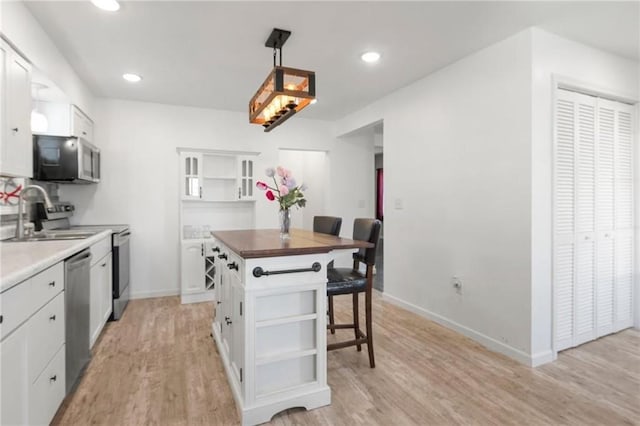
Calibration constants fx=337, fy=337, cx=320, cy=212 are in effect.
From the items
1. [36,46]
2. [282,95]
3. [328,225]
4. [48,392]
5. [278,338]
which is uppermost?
[36,46]

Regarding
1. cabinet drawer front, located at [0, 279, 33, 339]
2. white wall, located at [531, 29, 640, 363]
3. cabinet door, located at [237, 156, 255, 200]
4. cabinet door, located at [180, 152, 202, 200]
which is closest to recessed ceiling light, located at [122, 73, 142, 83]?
cabinet door, located at [180, 152, 202, 200]

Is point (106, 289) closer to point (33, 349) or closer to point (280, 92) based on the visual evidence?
point (33, 349)

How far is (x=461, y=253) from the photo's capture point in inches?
122

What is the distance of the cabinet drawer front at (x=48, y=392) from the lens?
A: 150cm

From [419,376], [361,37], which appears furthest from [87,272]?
[361,37]

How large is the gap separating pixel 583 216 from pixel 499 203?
77 centimetres

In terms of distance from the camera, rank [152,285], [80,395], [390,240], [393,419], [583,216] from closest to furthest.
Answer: [393,419]
[80,395]
[583,216]
[390,240]
[152,285]

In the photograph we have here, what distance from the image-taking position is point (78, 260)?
2.14 meters

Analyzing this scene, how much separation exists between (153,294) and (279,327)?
316cm

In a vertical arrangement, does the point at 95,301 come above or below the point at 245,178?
below

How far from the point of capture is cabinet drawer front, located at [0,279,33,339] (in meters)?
1.25

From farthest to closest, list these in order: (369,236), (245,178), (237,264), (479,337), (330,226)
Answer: (245,178) < (330,226) < (479,337) < (369,236) < (237,264)

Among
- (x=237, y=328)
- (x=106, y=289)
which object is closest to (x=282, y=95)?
(x=237, y=328)

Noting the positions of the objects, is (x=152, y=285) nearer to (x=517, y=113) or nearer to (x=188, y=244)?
(x=188, y=244)
